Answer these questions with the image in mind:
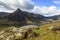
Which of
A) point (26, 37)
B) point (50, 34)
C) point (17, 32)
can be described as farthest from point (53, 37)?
point (17, 32)

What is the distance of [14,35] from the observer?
131375 mm

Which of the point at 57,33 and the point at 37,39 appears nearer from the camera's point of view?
the point at 37,39

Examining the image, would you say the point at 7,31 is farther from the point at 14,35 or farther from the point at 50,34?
the point at 50,34

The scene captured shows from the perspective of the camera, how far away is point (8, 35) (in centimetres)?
13225

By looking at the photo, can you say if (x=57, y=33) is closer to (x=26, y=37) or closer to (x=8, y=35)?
(x=26, y=37)

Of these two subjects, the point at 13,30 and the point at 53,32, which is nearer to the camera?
the point at 13,30

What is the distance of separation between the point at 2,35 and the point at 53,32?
8125cm

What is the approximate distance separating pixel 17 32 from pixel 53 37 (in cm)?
6113

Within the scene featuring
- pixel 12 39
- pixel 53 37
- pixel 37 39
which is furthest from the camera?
pixel 53 37

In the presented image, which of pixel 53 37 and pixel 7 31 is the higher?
pixel 7 31

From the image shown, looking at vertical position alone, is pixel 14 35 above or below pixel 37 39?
above

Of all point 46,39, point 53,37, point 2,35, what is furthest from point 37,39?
point 2,35

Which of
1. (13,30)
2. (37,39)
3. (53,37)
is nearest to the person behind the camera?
(13,30)

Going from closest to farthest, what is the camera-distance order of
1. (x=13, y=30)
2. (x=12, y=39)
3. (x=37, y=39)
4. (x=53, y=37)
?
(x=12, y=39) < (x=13, y=30) < (x=37, y=39) < (x=53, y=37)
